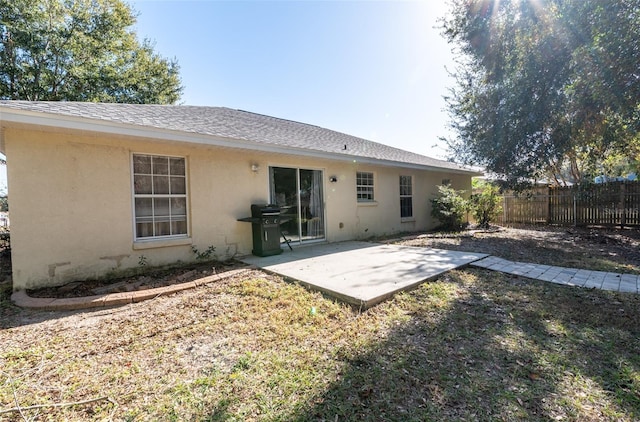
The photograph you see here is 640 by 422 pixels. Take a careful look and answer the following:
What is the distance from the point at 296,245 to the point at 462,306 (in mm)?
4643

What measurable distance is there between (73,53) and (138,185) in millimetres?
13964

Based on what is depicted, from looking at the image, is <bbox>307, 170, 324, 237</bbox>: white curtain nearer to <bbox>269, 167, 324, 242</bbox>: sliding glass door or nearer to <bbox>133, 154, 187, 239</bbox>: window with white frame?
<bbox>269, 167, 324, 242</bbox>: sliding glass door

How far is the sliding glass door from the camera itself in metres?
7.23

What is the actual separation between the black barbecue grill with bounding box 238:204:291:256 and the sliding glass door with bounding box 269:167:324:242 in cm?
65

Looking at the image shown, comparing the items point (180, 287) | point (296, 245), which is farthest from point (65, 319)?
point (296, 245)

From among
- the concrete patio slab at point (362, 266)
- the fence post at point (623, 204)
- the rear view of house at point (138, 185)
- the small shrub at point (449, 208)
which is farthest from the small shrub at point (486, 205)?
the rear view of house at point (138, 185)

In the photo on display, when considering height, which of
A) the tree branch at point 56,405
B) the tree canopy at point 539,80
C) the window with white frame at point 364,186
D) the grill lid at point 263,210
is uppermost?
the tree canopy at point 539,80

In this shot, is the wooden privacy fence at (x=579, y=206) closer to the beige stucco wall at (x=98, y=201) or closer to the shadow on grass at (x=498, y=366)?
the shadow on grass at (x=498, y=366)

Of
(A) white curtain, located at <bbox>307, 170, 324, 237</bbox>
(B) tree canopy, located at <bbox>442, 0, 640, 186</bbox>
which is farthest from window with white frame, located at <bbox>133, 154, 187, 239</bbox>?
(B) tree canopy, located at <bbox>442, 0, 640, 186</bbox>

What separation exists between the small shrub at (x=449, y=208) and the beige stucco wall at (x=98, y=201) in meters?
6.88

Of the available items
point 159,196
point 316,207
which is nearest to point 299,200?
point 316,207

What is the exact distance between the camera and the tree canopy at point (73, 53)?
39.7 feet

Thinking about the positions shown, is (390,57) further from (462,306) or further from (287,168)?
(462,306)

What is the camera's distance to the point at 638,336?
279cm
